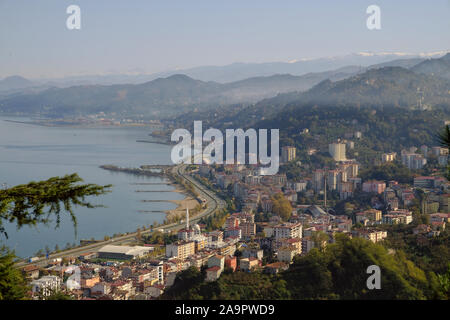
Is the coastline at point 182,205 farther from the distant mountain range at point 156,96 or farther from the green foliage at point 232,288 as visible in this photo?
the distant mountain range at point 156,96

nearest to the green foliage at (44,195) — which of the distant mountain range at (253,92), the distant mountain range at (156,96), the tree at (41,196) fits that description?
the tree at (41,196)

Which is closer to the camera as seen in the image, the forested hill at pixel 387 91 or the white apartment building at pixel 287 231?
the white apartment building at pixel 287 231

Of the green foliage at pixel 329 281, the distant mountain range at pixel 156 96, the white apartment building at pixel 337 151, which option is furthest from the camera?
the distant mountain range at pixel 156 96

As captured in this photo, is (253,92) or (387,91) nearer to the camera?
(387,91)

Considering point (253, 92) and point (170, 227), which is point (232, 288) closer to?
point (170, 227)

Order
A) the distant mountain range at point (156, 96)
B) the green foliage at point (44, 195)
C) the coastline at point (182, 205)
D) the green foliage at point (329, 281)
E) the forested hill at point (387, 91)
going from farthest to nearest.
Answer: the distant mountain range at point (156, 96) < the forested hill at point (387, 91) < the coastline at point (182, 205) < the green foliage at point (329, 281) < the green foliage at point (44, 195)

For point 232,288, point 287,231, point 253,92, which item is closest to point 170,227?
point 287,231

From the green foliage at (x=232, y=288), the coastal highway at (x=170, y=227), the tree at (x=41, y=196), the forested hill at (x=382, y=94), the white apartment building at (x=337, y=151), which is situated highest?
the forested hill at (x=382, y=94)
